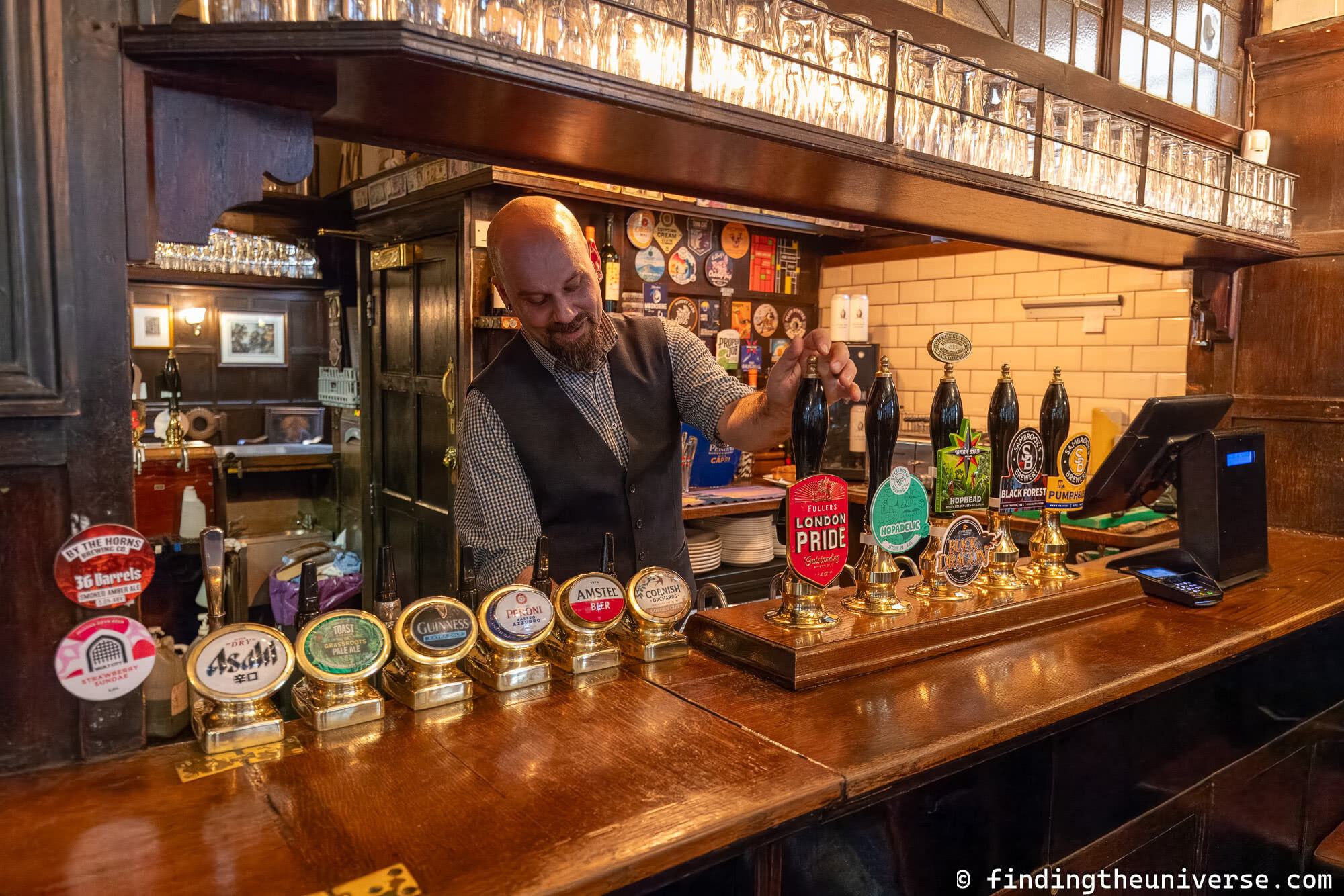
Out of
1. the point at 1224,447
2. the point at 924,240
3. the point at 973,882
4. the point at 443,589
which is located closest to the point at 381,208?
the point at 443,589

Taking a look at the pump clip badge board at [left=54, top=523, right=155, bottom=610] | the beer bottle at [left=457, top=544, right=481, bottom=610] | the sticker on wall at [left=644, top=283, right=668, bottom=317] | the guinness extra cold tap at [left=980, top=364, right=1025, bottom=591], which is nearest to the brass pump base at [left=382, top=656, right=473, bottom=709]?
the beer bottle at [left=457, top=544, right=481, bottom=610]

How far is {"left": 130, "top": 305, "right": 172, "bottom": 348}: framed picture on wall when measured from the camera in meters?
6.12

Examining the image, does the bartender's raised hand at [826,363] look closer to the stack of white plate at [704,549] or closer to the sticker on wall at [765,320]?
the stack of white plate at [704,549]

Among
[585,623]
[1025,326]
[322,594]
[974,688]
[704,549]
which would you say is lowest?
[322,594]

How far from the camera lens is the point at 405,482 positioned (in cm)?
470

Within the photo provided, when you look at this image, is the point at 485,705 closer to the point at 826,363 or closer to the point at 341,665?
the point at 341,665

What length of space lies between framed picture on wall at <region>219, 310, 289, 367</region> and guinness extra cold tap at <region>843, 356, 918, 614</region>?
5963mm

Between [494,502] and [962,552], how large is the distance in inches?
42.7

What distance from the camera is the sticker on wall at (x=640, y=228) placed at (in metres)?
4.45

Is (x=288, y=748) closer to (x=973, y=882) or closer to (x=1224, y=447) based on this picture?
(x=973, y=882)

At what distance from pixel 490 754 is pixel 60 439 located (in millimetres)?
646

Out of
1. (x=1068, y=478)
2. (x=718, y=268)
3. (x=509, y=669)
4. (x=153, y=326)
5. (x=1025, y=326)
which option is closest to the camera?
(x=509, y=669)

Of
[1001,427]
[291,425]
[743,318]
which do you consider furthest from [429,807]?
[291,425]

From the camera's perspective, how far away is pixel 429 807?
100 cm
